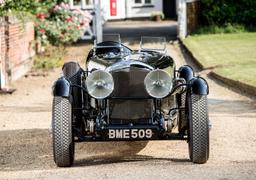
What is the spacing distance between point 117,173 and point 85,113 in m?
1.37

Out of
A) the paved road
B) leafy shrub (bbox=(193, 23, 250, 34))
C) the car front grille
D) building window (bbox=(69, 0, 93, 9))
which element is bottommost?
the paved road

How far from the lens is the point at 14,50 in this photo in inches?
690

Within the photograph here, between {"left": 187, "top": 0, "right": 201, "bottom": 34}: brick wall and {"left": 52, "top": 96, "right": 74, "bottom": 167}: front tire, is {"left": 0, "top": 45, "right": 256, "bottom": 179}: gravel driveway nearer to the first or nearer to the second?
{"left": 52, "top": 96, "right": 74, "bottom": 167}: front tire

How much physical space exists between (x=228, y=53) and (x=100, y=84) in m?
12.8

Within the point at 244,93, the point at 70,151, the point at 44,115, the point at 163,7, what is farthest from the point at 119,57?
the point at 163,7

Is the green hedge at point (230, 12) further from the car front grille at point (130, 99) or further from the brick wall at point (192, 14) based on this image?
the car front grille at point (130, 99)

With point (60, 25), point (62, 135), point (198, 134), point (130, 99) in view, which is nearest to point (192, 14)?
point (60, 25)

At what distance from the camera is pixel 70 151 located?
7.54 meters

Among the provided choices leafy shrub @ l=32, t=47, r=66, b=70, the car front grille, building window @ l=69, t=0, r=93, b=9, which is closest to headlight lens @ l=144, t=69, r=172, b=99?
the car front grille

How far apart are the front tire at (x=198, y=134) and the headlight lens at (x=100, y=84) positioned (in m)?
0.96

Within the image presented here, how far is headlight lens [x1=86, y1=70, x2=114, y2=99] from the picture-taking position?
766cm

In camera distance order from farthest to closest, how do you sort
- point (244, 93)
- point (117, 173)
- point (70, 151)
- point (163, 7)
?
point (163, 7) → point (244, 93) → point (70, 151) → point (117, 173)

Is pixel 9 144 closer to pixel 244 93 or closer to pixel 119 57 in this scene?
pixel 119 57

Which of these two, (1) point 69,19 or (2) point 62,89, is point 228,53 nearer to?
(1) point 69,19
